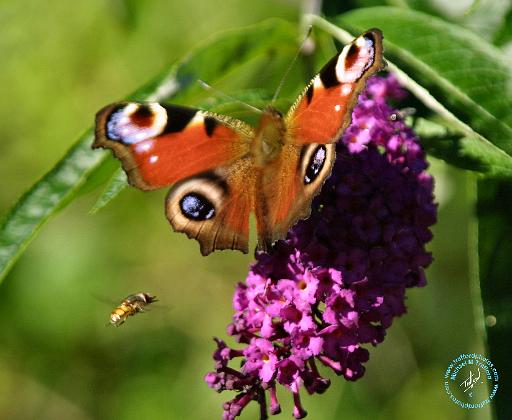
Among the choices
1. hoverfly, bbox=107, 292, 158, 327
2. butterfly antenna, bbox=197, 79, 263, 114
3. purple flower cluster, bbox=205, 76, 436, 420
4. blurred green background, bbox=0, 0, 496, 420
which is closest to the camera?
purple flower cluster, bbox=205, 76, 436, 420

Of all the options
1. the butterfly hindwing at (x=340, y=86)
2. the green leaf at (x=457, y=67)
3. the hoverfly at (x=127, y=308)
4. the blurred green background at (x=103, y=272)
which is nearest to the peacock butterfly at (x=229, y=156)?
the butterfly hindwing at (x=340, y=86)

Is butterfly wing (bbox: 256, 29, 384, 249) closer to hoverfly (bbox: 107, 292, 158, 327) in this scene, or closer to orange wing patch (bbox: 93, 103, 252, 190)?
orange wing patch (bbox: 93, 103, 252, 190)

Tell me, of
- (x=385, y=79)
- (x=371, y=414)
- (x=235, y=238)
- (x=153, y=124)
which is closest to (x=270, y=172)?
(x=235, y=238)

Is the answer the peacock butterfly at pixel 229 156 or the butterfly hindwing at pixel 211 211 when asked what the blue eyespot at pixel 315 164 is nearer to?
the peacock butterfly at pixel 229 156

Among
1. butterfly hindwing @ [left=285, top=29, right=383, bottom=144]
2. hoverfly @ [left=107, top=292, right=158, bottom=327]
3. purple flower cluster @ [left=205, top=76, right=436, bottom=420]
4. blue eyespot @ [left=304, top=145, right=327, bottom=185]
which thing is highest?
butterfly hindwing @ [left=285, top=29, right=383, bottom=144]

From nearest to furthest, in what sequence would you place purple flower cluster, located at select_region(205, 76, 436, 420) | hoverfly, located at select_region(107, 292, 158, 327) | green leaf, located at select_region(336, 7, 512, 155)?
green leaf, located at select_region(336, 7, 512, 155)
purple flower cluster, located at select_region(205, 76, 436, 420)
hoverfly, located at select_region(107, 292, 158, 327)

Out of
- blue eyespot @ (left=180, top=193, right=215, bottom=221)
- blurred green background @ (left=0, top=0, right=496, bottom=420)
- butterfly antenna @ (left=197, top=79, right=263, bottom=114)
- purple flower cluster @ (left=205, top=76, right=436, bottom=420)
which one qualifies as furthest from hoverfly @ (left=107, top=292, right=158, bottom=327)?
blurred green background @ (left=0, top=0, right=496, bottom=420)

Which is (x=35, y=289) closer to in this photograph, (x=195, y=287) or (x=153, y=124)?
(x=195, y=287)

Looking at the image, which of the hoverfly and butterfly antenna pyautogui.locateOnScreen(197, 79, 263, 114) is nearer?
butterfly antenna pyautogui.locateOnScreen(197, 79, 263, 114)

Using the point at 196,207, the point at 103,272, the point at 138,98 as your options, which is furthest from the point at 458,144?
the point at 103,272
